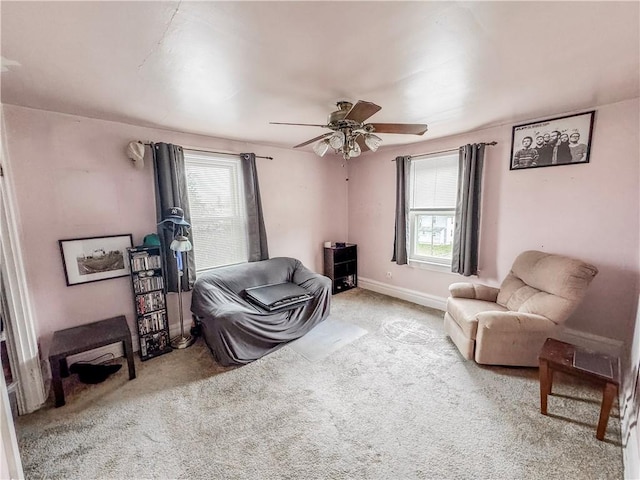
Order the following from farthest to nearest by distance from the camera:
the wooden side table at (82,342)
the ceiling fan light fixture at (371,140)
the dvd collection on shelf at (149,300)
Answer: the dvd collection on shelf at (149,300) < the ceiling fan light fixture at (371,140) < the wooden side table at (82,342)

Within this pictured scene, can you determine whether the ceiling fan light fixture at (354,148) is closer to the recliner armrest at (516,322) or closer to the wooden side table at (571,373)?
the recliner armrest at (516,322)

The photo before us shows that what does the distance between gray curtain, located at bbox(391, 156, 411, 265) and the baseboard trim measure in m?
0.48

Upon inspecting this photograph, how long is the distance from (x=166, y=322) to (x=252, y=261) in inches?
48.0

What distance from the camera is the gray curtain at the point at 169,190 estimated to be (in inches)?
109

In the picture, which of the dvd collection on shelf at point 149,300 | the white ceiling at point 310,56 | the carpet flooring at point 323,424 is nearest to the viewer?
the white ceiling at point 310,56

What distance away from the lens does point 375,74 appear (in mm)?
1726

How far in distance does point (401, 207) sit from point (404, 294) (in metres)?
1.34

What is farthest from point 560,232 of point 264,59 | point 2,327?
point 2,327

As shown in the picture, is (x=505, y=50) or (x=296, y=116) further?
(x=296, y=116)

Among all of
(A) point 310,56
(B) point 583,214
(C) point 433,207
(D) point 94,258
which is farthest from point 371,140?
(D) point 94,258

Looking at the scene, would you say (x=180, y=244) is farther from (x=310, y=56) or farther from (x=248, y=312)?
(x=310, y=56)

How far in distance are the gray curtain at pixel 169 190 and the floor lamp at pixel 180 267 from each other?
0.04m

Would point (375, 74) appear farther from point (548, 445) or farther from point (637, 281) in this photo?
point (637, 281)

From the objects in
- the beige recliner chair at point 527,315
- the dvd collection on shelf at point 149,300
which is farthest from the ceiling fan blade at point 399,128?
the dvd collection on shelf at point 149,300
